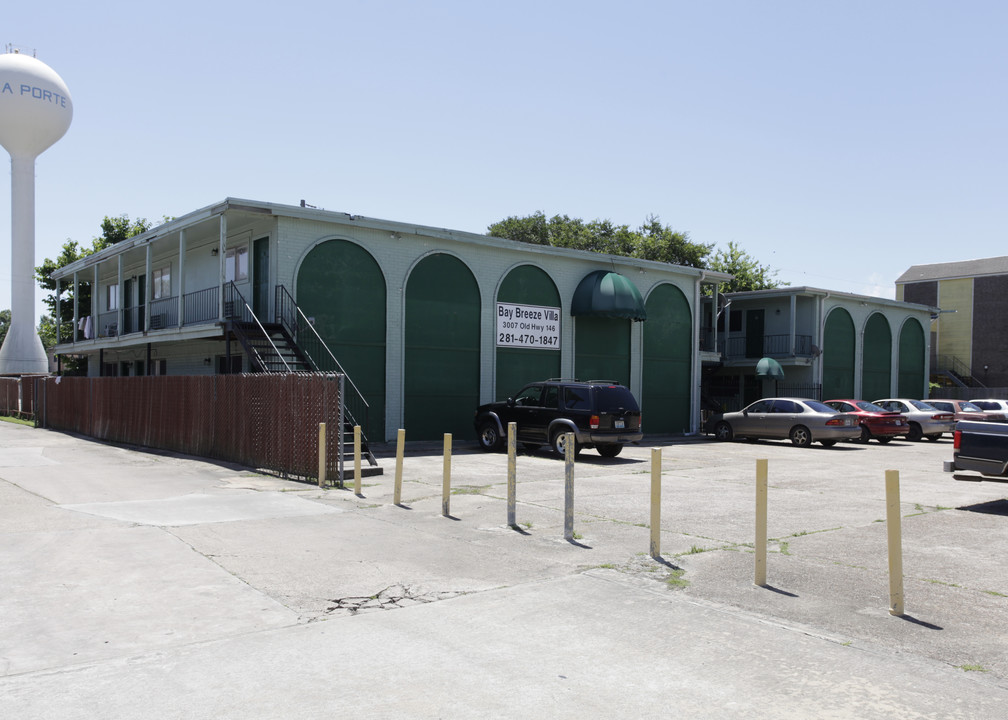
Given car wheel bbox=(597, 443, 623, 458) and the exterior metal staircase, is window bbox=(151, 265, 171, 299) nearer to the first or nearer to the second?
the exterior metal staircase

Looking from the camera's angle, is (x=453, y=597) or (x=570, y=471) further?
(x=570, y=471)

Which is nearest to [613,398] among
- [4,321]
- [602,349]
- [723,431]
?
[602,349]

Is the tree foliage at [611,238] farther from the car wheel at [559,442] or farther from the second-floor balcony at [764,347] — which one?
the car wheel at [559,442]

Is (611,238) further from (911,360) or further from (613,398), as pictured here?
(613,398)

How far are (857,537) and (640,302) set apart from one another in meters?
17.9

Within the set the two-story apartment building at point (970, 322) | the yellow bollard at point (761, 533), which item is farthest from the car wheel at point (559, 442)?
the two-story apartment building at point (970, 322)

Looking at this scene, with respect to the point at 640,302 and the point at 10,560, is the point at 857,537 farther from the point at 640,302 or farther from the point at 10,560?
the point at 640,302

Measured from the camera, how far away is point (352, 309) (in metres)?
21.6

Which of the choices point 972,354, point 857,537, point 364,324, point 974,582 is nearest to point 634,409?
point 364,324

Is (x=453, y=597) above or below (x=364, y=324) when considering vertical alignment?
below

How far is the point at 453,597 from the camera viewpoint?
6.59 meters

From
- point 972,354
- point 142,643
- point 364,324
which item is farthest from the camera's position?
point 972,354

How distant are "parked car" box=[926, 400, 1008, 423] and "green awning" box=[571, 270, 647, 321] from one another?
39.4 feet

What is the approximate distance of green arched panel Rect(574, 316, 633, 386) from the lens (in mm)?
27141
